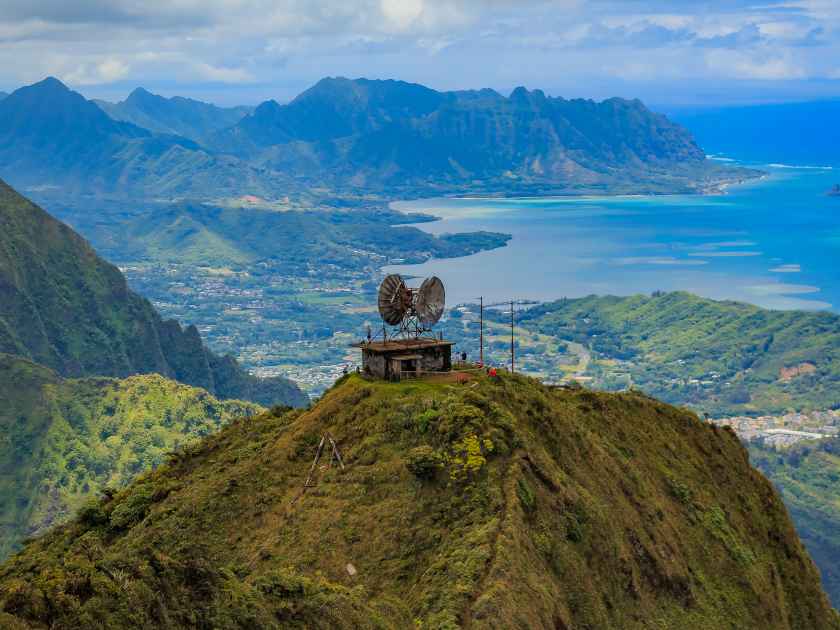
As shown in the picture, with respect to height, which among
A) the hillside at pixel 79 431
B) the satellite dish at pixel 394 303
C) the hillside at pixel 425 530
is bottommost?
the hillside at pixel 79 431

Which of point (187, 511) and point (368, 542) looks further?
point (187, 511)

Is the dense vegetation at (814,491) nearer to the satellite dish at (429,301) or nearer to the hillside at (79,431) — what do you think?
the hillside at (79,431)

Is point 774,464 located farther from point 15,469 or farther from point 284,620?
point 284,620

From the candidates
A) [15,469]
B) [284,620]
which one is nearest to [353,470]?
[284,620]

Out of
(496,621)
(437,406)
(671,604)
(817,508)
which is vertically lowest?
(817,508)

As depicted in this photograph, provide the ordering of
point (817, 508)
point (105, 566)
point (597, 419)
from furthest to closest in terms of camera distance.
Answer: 1. point (817, 508)
2. point (597, 419)
3. point (105, 566)

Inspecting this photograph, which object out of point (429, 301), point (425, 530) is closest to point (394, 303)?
point (429, 301)

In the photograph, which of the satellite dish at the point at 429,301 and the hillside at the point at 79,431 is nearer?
the satellite dish at the point at 429,301

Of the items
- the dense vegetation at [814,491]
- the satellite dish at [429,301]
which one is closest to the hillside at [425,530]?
the satellite dish at [429,301]
